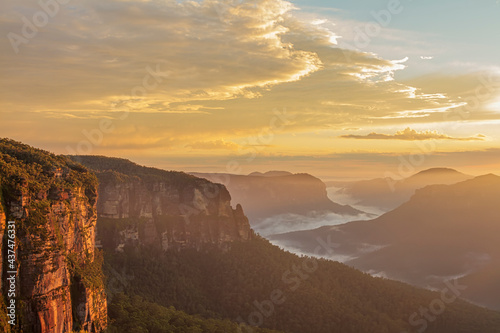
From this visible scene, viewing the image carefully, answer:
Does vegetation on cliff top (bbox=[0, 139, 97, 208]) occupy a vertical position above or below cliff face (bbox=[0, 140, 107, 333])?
above

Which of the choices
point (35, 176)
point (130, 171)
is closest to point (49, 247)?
point (35, 176)

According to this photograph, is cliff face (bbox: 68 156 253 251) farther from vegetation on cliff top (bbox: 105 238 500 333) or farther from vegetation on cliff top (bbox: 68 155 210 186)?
vegetation on cliff top (bbox: 105 238 500 333)

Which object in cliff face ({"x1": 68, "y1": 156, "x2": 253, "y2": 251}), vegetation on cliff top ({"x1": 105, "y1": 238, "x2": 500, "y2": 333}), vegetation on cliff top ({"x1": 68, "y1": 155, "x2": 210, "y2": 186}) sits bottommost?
vegetation on cliff top ({"x1": 105, "y1": 238, "x2": 500, "y2": 333})

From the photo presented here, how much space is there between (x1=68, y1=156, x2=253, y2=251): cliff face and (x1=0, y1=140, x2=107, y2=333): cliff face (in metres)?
54.1

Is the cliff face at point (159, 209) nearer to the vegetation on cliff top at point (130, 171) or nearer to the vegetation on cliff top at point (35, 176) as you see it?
the vegetation on cliff top at point (130, 171)

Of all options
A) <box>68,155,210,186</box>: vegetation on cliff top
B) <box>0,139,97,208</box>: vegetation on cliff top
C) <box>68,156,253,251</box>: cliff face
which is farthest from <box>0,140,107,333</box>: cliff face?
<box>68,155,210,186</box>: vegetation on cliff top

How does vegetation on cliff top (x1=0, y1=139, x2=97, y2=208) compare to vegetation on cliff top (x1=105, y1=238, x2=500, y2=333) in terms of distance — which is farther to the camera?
vegetation on cliff top (x1=105, y1=238, x2=500, y2=333)

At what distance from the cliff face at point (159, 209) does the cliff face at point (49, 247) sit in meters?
54.1

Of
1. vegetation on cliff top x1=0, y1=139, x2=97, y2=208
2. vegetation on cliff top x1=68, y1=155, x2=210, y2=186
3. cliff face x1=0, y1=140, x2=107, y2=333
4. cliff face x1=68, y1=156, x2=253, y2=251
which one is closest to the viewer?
cliff face x1=0, y1=140, x2=107, y2=333

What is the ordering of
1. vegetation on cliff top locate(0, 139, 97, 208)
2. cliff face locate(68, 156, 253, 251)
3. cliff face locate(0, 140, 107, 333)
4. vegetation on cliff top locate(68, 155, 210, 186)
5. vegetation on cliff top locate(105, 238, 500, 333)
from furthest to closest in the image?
1. vegetation on cliff top locate(68, 155, 210, 186)
2. cliff face locate(68, 156, 253, 251)
3. vegetation on cliff top locate(105, 238, 500, 333)
4. vegetation on cliff top locate(0, 139, 97, 208)
5. cliff face locate(0, 140, 107, 333)

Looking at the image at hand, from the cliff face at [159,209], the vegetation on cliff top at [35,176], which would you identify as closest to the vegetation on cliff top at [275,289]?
the cliff face at [159,209]

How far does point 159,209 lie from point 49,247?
8747 cm

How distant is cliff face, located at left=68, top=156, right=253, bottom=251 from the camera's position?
404ft

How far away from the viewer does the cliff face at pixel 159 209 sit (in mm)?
123250
